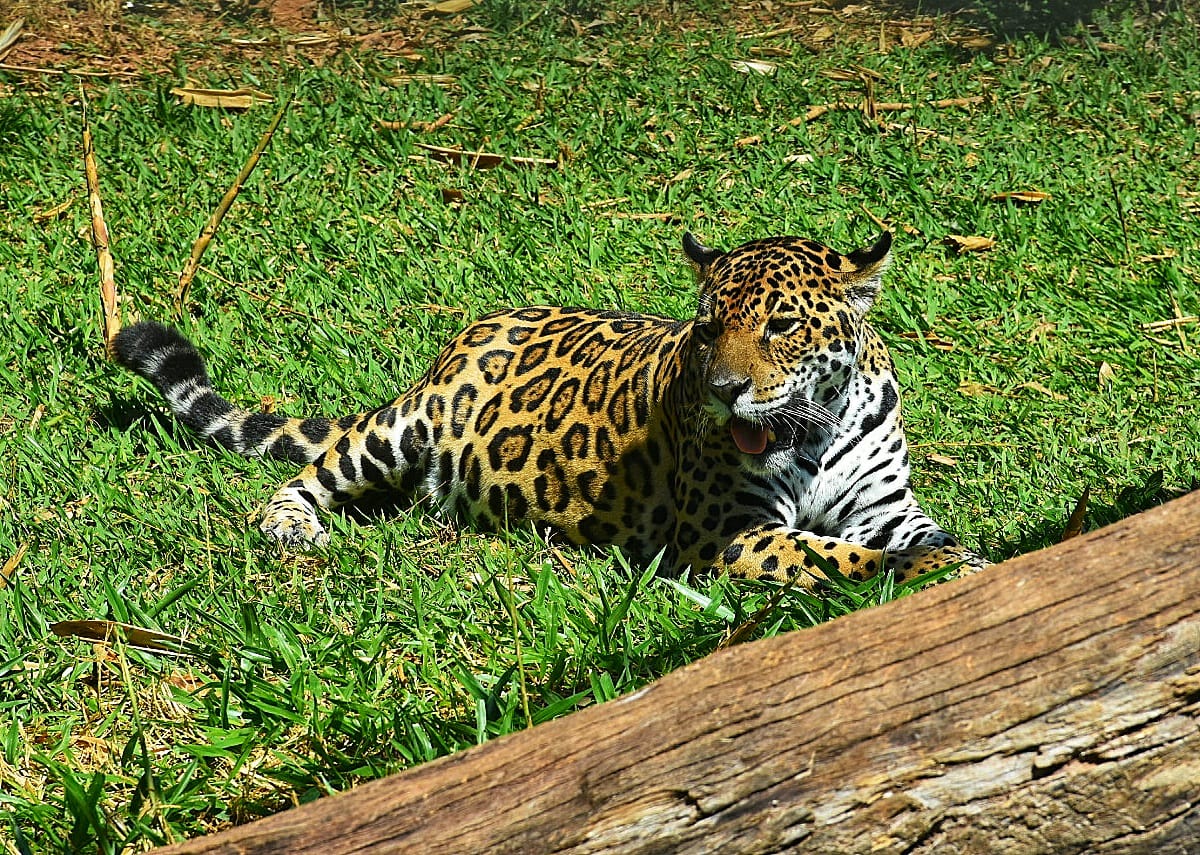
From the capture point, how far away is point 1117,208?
29.9 feet

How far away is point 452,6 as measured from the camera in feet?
39.4

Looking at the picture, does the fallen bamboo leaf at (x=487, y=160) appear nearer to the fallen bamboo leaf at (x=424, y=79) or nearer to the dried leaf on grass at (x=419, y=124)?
the dried leaf on grass at (x=419, y=124)

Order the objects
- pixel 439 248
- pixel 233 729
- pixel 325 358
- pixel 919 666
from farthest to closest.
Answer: pixel 439 248 < pixel 325 358 < pixel 233 729 < pixel 919 666

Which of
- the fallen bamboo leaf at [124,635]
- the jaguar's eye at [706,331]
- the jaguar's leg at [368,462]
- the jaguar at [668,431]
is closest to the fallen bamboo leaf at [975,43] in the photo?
the jaguar at [668,431]

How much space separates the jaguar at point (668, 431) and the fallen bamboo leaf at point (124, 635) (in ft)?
3.58

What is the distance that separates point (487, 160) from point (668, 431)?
14.2 ft

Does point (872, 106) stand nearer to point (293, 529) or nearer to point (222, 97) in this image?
point (222, 97)

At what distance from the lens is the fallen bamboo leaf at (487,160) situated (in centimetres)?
989

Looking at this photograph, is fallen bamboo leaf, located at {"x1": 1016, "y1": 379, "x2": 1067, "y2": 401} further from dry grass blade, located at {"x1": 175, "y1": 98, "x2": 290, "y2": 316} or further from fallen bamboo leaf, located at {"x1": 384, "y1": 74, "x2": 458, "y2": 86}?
fallen bamboo leaf, located at {"x1": 384, "y1": 74, "x2": 458, "y2": 86}

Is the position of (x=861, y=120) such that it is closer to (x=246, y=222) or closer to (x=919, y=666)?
(x=246, y=222)

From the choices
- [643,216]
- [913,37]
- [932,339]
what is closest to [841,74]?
[913,37]

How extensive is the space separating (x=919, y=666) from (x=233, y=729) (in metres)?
2.29

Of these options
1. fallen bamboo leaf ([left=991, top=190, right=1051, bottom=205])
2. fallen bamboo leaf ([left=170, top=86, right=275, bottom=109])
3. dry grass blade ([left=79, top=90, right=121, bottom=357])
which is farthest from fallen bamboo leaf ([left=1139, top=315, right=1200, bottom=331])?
fallen bamboo leaf ([left=170, top=86, right=275, bottom=109])

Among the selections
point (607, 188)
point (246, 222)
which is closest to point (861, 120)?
point (607, 188)
